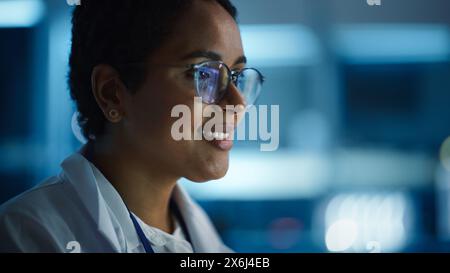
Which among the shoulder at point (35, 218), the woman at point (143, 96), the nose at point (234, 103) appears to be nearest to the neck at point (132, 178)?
the woman at point (143, 96)

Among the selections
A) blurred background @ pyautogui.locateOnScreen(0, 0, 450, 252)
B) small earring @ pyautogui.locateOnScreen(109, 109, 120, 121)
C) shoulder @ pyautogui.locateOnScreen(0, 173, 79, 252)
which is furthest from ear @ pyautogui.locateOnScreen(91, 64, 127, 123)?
shoulder @ pyautogui.locateOnScreen(0, 173, 79, 252)

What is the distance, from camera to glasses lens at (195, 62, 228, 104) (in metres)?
1.50

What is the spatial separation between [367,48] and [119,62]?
631 millimetres

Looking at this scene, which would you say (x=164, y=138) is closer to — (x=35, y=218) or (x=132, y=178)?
(x=132, y=178)

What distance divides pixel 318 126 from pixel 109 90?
526 mm

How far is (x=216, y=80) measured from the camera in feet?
4.93

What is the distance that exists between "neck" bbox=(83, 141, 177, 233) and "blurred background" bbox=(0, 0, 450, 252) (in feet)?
0.31

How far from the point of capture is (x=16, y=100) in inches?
62.3

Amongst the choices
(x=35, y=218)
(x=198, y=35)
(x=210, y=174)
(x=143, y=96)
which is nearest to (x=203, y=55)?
(x=198, y=35)

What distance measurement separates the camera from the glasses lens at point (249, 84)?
1541mm

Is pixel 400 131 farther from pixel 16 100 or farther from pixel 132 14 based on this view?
pixel 16 100

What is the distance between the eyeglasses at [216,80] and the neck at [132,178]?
21 centimetres

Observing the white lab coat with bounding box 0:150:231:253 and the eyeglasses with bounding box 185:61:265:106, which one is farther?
→ the eyeglasses with bounding box 185:61:265:106

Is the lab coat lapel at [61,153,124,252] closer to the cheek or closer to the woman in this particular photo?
the woman
